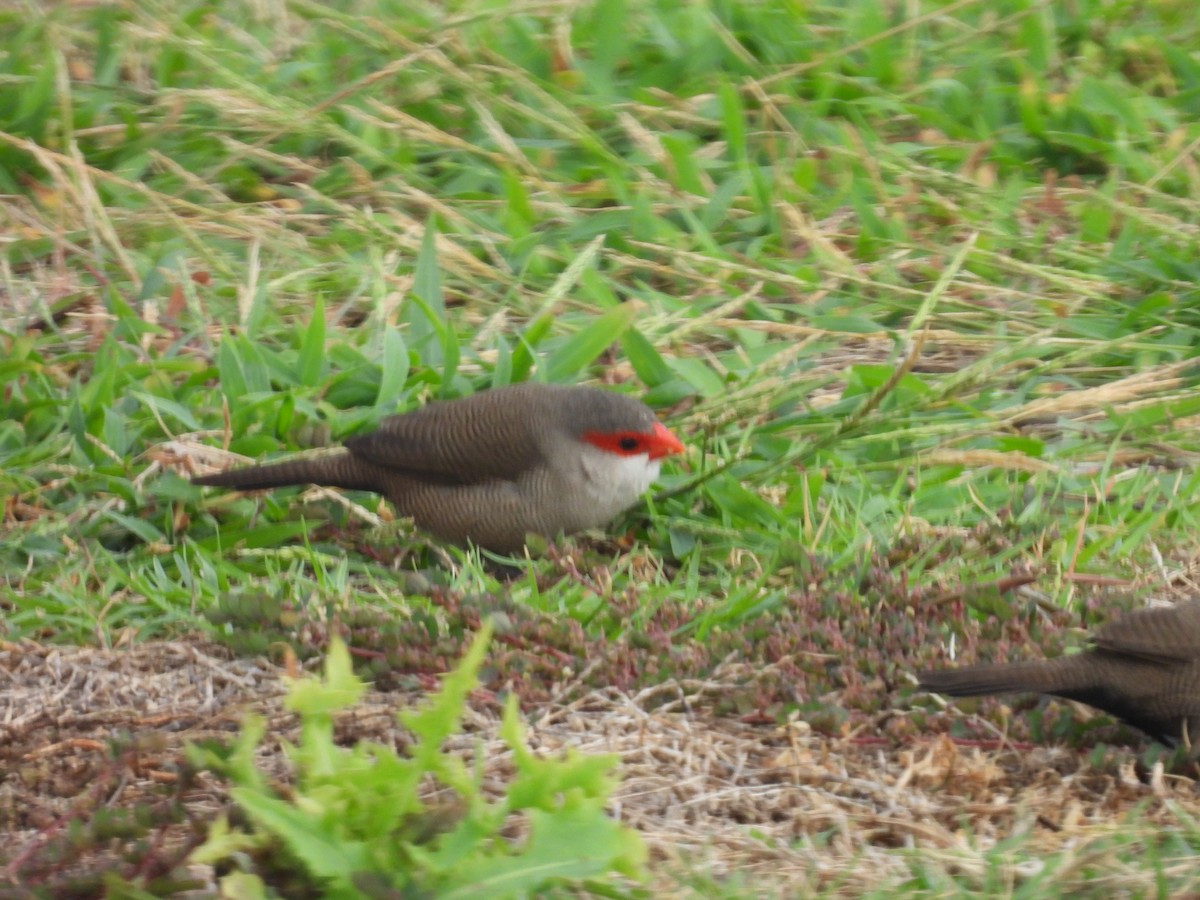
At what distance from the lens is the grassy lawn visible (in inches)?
150

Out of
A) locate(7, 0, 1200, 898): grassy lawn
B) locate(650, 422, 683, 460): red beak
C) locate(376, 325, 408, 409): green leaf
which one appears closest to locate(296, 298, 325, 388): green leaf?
locate(7, 0, 1200, 898): grassy lawn

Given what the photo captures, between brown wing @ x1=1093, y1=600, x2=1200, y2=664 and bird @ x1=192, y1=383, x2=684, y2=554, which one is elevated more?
brown wing @ x1=1093, y1=600, x2=1200, y2=664

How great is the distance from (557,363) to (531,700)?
1980mm

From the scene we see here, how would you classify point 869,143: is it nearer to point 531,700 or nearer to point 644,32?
point 644,32

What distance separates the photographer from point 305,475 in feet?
16.4

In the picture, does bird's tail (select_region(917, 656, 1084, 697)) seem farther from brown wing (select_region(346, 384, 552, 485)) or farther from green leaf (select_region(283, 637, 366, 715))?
brown wing (select_region(346, 384, 552, 485))

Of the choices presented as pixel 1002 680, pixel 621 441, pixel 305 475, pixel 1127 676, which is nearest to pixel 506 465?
pixel 621 441

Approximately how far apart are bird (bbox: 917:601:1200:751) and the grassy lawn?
4.6 inches

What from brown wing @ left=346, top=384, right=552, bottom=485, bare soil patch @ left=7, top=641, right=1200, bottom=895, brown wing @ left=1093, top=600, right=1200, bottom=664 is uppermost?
brown wing @ left=1093, top=600, right=1200, bottom=664

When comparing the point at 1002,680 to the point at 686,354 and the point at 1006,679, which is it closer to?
the point at 1006,679

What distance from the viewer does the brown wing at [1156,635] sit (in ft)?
12.3

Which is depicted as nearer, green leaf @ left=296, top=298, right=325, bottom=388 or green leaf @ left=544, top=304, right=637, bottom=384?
green leaf @ left=296, top=298, right=325, bottom=388

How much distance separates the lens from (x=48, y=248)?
6316 millimetres

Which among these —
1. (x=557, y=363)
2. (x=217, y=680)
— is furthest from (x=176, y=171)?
(x=217, y=680)
